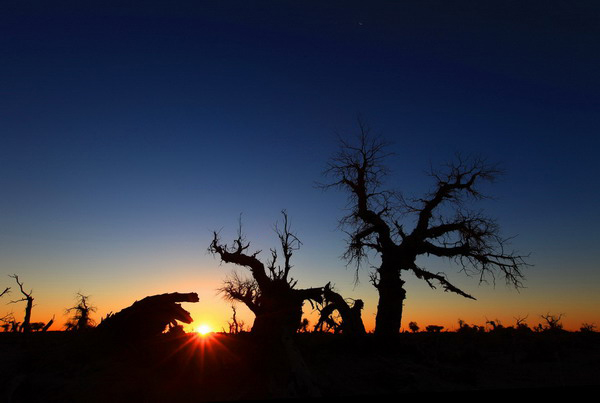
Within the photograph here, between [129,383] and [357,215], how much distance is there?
38.9 feet

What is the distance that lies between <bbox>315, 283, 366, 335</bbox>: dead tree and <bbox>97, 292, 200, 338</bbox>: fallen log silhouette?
5595mm

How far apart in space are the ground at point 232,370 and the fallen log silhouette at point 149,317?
44 centimetres

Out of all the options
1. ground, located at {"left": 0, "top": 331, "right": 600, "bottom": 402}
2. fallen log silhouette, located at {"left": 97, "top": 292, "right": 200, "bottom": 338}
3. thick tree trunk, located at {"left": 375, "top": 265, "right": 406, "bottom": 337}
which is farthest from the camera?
thick tree trunk, located at {"left": 375, "top": 265, "right": 406, "bottom": 337}

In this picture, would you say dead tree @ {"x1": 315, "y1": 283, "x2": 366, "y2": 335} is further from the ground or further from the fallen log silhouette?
the fallen log silhouette

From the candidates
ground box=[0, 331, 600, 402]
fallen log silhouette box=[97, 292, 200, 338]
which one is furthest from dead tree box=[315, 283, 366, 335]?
fallen log silhouette box=[97, 292, 200, 338]

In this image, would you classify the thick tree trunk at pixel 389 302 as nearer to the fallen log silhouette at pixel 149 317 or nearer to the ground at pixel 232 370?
the ground at pixel 232 370

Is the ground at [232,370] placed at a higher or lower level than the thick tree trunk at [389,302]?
lower

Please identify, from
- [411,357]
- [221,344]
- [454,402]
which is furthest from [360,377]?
[454,402]

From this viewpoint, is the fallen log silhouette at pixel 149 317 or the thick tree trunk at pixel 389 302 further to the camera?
the thick tree trunk at pixel 389 302

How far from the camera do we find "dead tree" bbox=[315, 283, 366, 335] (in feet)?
53.7

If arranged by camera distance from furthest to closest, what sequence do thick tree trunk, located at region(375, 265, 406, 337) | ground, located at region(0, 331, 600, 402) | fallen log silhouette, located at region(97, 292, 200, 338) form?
thick tree trunk, located at region(375, 265, 406, 337) < fallen log silhouette, located at region(97, 292, 200, 338) < ground, located at region(0, 331, 600, 402)

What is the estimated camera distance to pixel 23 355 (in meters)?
12.9

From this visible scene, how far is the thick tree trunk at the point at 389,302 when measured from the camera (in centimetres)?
1652

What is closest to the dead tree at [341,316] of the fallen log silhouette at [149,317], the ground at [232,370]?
the ground at [232,370]
